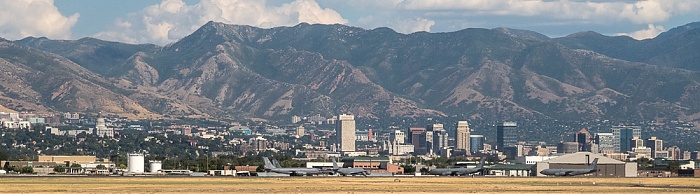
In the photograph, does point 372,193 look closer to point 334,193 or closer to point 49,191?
point 334,193

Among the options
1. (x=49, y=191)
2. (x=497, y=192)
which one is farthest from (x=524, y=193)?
(x=49, y=191)

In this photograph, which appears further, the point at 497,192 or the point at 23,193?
the point at 497,192

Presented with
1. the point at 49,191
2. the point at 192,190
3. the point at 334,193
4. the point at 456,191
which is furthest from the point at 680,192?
the point at 49,191

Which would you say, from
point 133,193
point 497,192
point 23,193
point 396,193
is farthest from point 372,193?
point 23,193

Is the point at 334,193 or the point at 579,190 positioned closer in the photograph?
the point at 334,193

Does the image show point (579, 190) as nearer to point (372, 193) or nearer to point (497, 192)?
point (497, 192)

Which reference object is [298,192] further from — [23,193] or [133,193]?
[23,193]

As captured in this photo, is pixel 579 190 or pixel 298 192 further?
pixel 579 190
